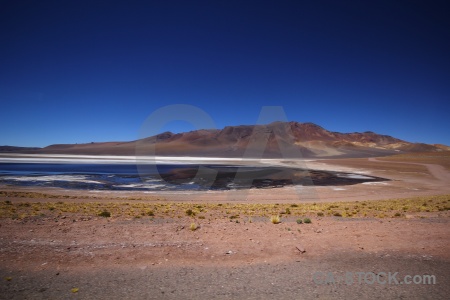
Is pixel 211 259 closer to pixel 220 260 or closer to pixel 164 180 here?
pixel 220 260

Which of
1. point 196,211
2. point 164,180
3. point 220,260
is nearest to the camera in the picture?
point 220,260

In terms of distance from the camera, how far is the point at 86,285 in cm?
491

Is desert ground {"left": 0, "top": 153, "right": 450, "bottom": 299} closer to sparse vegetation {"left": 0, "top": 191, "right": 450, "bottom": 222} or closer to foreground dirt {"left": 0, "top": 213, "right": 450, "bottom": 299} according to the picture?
foreground dirt {"left": 0, "top": 213, "right": 450, "bottom": 299}

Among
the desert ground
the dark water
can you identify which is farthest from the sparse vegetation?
the dark water

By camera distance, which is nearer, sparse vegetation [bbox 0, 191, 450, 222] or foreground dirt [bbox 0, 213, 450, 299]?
foreground dirt [bbox 0, 213, 450, 299]

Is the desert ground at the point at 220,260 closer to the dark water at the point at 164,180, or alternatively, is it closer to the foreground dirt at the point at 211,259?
the foreground dirt at the point at 211,259

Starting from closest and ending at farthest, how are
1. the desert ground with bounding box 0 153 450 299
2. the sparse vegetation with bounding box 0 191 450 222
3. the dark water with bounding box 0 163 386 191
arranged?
the desert ground with bounding box 0 153 450 299 < the sparse vegetation with bounding box 0 191 450 222 < the dark water with bounding box 0 163 386 191

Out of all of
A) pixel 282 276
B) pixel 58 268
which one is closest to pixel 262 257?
pixel 282 276

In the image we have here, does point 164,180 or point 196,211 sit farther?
point 164,180

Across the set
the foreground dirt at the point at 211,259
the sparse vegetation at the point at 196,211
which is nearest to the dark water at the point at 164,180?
the sparse vegetation at the point at 196,211

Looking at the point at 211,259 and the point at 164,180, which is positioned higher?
the point at 211,259

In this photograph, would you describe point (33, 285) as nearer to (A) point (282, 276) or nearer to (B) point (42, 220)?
(A) point (282, 276)

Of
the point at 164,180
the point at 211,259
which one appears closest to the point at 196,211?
the point at 211,259

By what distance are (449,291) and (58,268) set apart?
291 inches
